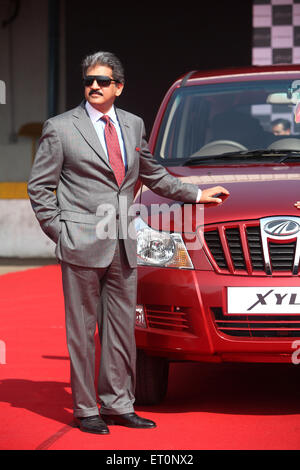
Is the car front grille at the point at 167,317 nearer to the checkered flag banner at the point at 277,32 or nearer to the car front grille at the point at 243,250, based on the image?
the car front grille at the point at 243,250

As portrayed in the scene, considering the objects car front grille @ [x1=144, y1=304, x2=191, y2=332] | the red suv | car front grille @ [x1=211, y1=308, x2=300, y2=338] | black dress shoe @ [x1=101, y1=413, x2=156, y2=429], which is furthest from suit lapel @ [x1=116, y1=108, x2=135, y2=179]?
black dress shoe @ [x1=101, y1=413, x2=156, y2=429]

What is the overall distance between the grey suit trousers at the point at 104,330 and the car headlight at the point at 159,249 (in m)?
0.13

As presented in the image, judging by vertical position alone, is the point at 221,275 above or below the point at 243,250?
below

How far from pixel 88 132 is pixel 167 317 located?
3.02 feet

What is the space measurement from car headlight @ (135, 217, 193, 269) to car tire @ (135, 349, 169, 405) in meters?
0.49

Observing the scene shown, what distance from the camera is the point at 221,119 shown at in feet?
19.8

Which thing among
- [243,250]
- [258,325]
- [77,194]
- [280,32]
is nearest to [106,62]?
[77,194]

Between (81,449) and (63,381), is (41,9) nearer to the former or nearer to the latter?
(63,381)

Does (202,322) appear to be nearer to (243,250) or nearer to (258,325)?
(258,325)

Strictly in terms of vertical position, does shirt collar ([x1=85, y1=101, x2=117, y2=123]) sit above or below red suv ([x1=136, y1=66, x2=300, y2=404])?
above

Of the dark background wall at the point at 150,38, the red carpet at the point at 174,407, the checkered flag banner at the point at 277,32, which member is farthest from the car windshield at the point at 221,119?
the dark background wall at the point at 150,38

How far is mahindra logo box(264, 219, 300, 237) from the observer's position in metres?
4.57

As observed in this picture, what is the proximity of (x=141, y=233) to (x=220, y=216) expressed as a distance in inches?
15.5

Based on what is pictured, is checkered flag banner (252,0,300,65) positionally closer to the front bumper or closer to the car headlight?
the car headlight
